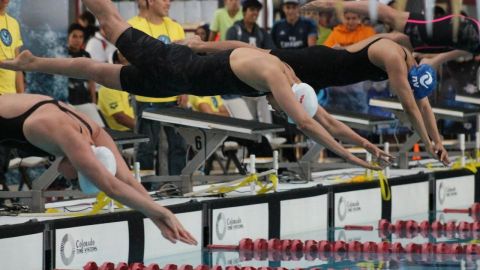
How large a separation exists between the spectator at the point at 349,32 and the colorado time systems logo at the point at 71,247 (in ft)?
21.3

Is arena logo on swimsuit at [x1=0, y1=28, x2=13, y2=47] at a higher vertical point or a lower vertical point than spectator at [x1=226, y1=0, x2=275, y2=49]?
lower

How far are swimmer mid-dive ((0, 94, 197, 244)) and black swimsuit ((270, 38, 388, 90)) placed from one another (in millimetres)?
2817

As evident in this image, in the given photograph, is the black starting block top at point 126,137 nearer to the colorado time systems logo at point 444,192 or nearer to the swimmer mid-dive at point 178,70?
the swimmer mid-dive at point 178,70

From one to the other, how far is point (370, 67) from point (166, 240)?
6.34 ft

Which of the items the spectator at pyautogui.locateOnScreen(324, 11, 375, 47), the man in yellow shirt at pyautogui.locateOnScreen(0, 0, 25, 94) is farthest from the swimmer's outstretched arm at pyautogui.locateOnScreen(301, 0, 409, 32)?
the spectator at pyautogui.locateOnScreen(324, 11, 375, 47)

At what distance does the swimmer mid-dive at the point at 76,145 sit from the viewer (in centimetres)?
621

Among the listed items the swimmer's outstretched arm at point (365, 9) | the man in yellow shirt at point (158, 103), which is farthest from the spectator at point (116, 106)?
the swimmer's outstretched arm at point (365, 9)

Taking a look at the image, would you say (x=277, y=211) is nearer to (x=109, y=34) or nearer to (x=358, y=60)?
(x=358, y=60)

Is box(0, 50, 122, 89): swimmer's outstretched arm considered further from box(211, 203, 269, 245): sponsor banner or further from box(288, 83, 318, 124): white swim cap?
box(211, 203, 269, 245): sponsor banner

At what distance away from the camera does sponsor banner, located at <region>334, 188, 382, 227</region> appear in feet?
37.6

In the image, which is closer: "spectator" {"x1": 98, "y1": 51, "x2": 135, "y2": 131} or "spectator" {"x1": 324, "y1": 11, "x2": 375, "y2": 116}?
"spectator" {"x1": 98, "y1": 51, "x2": 135, "y2": 131}

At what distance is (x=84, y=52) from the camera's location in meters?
12.2

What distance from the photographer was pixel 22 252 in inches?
303

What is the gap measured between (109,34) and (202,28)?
573cm
